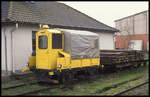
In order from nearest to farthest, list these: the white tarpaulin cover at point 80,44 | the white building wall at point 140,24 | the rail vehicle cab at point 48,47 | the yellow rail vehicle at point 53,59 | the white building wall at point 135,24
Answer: the yellow rail vehicle at point 53,59 → the rail vehicle cab at point 48,47 → the white tarpaulin cover at point 80,44 → the white building wall at point 135,24 → the white building wall at point 140,24

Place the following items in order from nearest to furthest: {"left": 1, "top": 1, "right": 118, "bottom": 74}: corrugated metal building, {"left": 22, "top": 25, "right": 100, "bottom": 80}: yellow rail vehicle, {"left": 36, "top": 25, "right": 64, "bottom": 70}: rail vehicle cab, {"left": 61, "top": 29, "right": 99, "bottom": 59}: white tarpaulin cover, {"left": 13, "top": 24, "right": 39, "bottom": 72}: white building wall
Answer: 1. {"left": 22, "top": 25, "right": 100, "bottom": 80}: yellow rail vehicle
2. {"left": 36, "top": 25, "right": 64, "bottom": 70}: rail vehicle cab
3. {"left": 61, "top": 29, "right": 99, "bottom": 59}: white tarpaulin cover
4. {"left": 1, "top": 1, "right": 118, "bottom": 74}: corrugated metal building
5. {"left": 13, "top": 24, "right": 39, "bottom": 72}: white building wall

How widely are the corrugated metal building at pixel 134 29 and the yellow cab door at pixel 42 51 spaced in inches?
1267

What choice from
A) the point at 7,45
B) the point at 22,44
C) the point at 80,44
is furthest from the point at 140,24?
the point at 80,44

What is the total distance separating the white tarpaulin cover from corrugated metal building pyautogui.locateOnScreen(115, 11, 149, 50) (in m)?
30.2

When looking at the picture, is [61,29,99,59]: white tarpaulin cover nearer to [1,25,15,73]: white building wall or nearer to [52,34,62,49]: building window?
[52,34,62,49]: building window

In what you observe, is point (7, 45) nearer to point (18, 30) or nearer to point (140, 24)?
point (18, 30)

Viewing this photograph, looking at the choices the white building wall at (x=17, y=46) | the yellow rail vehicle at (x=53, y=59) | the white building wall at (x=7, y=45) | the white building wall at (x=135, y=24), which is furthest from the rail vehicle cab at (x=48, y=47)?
the white building wall at (x=135, y=24)

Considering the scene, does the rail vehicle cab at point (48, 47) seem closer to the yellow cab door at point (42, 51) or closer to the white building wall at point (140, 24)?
the yellow cab door at point (42, 51)

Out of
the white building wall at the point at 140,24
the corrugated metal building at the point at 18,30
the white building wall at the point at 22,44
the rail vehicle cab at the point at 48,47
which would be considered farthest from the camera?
the white building wall at the point at 140,24

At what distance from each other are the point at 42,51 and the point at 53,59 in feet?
2.49

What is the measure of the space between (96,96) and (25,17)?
28.3 feet

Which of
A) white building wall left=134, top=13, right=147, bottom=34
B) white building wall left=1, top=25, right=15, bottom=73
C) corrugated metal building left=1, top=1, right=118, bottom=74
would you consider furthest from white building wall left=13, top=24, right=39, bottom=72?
white building wall left=134, top=13, right=147, bottom=34

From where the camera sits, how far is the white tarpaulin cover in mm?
11695

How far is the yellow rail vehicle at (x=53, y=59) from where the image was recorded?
11.0m
